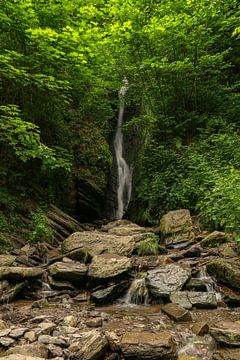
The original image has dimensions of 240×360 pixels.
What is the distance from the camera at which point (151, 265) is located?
6695 millimetres

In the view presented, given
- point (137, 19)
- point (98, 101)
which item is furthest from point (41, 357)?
point (98, 101)

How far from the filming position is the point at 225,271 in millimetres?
5641

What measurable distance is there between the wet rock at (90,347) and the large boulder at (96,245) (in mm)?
3247

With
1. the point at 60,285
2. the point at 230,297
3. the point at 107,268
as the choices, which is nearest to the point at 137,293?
the point at 107,268

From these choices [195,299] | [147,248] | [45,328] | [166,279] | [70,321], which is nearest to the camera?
[45,328]

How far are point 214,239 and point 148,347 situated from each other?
4020mm

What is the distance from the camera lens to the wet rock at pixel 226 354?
359 centimetres

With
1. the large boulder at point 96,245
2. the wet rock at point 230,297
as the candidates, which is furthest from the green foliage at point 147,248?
the wet rock at point 230,297

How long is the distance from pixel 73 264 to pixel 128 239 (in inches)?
70.4

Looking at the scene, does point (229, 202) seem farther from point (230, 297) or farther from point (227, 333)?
point (227, 333)

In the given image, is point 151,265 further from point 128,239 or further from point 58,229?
point 58,229

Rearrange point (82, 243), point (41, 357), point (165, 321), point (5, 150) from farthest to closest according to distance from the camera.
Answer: point (5, 150) → point (82, 243) → point (165, 321) → point (41, 357)

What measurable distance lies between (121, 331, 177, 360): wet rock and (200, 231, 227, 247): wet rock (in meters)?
3.62

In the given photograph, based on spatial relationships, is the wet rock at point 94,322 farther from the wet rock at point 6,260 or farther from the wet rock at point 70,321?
the wet rock at point 6,260
